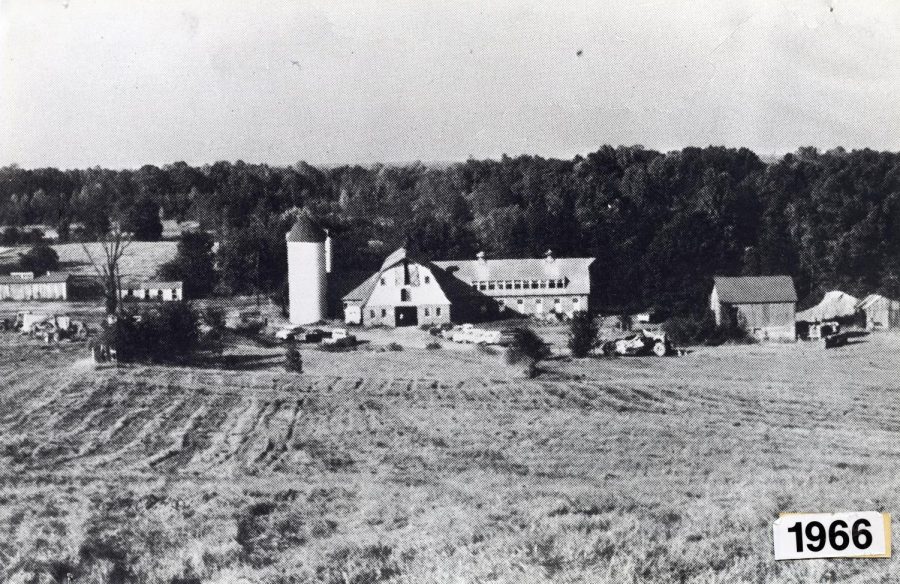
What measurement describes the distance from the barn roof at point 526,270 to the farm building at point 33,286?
9.81 m

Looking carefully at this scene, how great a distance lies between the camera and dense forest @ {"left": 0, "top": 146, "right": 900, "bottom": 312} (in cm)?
1638

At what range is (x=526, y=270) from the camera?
2212cm

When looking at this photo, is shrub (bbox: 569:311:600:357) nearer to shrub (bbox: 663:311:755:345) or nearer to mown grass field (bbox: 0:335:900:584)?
mown grass field (bbox: 0:335:900:584)

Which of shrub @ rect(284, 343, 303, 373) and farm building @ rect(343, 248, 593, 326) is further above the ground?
farm building @ rect(343, 248, 593, 326)

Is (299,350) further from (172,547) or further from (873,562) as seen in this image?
(873,562)

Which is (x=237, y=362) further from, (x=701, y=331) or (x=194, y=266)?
(x=701, y=331)

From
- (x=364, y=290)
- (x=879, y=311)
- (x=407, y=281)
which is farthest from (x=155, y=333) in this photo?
(x=879, y=311)

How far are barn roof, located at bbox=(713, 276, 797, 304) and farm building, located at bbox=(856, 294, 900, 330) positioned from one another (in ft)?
6.40

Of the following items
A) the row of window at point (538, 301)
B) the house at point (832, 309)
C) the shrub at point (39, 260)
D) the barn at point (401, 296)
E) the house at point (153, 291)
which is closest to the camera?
the shrub at point (39, 260)

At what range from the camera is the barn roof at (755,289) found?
806 inches

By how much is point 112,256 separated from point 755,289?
52.6 ft

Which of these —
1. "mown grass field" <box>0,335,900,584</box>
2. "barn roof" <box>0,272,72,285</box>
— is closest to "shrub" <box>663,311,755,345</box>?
"mown grass field" <box>0,335,900,584</box>

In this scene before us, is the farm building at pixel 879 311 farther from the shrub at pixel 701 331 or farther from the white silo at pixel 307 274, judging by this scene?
the white silo at pixel 307 274

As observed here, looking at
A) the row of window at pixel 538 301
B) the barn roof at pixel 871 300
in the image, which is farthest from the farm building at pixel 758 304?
the row of window at pixel 538 301
